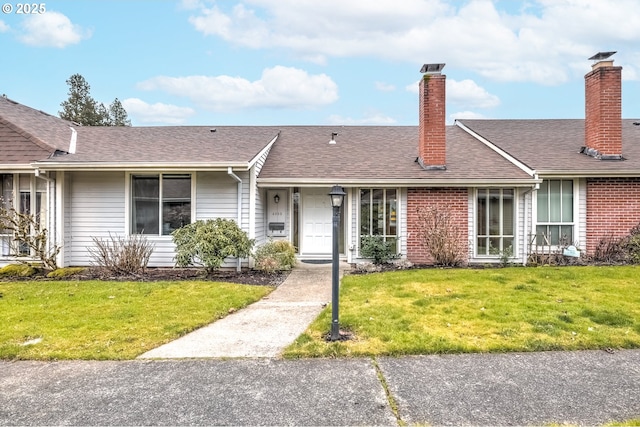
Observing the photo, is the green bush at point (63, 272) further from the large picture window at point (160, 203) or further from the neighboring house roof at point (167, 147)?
the neighboring house roof at point (167, 147)

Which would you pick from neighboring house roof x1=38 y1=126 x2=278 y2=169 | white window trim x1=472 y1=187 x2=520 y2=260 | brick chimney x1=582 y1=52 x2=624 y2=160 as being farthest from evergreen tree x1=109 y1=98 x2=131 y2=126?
brick chimney x1=582 y1=52 x2=624 y2=160

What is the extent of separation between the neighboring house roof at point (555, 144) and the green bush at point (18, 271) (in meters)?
12.3

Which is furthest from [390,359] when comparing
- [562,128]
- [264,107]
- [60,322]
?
[264,107]

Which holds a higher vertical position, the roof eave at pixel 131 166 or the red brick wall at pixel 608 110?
the red brick wall at pixel 608 110

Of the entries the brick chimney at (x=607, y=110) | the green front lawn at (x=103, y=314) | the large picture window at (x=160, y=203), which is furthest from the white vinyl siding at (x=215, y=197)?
the brick chimney at (x=607, y=110)

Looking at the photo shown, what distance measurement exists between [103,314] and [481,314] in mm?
5301

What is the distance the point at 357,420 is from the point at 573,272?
764 centimetres

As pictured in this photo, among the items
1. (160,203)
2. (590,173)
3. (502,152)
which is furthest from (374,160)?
(160,203)

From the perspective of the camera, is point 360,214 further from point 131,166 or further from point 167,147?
point 131,166

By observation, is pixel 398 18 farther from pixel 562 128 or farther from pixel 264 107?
pixel 264 107

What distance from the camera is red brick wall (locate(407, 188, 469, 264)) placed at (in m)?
10.3

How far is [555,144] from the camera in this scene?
40.3 feet

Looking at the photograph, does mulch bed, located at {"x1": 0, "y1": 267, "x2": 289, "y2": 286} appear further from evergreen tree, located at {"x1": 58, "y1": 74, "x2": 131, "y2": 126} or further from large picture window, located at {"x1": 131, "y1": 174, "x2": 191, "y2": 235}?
evergreen tree, located at {"x1": 58, "y1": 74, "x2": 131, "y2": 126}

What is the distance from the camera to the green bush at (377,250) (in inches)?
400
